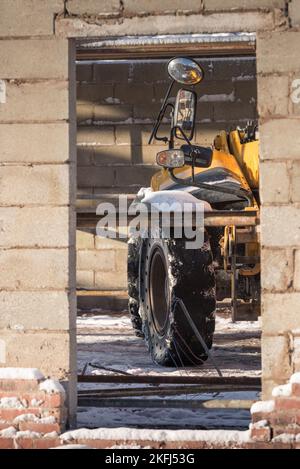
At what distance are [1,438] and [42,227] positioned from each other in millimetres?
1159

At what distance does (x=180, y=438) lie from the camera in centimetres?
549

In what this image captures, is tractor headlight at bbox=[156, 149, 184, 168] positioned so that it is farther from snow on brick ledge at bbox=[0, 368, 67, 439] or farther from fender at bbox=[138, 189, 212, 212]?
snow on brick ledge at bbox=[0, 368, 67, 439]

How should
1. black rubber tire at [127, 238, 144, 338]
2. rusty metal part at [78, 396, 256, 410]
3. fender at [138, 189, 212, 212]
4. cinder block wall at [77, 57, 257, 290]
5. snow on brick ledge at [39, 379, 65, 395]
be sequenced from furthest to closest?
1. cinder block wall at [77, 57, 257, 290]
2. black rubber tire at [127, 238, 144, 338]
3. fender at [138, 189, 212, 212]
4. rusty metal part at [78, 396, 256, 410]
5. snow on brick ledge at [39, 379, 65, 395]

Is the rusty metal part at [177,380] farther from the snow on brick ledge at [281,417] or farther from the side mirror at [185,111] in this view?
the side mirror at [185,111]

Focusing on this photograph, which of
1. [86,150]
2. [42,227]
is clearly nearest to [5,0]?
[42,227]

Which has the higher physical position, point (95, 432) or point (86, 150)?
point (86, 150)

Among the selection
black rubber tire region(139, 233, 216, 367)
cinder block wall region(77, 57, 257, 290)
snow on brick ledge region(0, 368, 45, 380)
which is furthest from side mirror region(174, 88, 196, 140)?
cinder block wall region(77, 57, 257, 290)

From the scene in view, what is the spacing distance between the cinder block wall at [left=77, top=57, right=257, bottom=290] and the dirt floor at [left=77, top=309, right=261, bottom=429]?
80cm

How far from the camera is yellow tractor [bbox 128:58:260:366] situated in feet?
26.4

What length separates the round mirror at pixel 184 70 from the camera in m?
7.32

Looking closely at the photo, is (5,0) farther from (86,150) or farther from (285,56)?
(86,150)

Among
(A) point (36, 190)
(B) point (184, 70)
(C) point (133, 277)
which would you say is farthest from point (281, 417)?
(C) point (133, 277)

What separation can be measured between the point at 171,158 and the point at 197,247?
780 mm

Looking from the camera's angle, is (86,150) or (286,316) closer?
(286,316)
